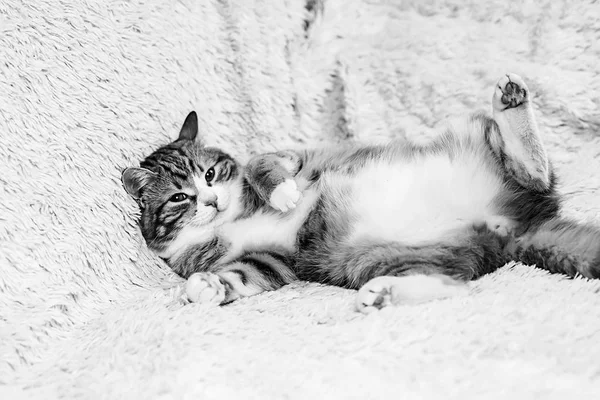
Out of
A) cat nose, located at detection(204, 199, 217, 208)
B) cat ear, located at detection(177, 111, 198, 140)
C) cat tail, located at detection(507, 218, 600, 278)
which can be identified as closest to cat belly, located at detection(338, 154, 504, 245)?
cat tail, located at detection(507, 218, 600, 278)

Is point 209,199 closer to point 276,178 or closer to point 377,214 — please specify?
point 276,178

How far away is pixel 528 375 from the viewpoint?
89 centimetres

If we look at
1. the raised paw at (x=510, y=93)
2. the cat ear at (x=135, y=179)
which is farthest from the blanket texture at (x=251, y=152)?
the raised paw at (x=510, y=93)

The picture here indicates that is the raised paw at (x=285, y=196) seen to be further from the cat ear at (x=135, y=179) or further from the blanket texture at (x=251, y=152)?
the cat ear at (x=135, y=179)

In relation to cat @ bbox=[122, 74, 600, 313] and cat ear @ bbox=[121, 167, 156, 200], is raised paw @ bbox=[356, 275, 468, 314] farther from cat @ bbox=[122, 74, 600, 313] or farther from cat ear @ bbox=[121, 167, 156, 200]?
cat ear @ bbox=[121, 167, 156, 200]

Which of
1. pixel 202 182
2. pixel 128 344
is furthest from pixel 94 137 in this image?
pixel 128 344

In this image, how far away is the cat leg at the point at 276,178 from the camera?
149cm

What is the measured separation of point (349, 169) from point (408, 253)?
0.30 meters

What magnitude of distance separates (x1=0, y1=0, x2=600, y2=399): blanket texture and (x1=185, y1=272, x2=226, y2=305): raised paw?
53 millimetres

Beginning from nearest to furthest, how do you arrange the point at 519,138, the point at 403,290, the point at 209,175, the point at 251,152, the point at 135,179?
1. the point at 403,290
2. the point at 519,138
3. the point at 135,179
4. the point at 209,175
5. the point at 251,152

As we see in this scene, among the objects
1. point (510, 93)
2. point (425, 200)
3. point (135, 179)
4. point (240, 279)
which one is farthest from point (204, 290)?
point (510, 93)

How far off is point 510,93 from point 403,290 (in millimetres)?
594

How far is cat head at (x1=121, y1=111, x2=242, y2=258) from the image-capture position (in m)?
1.59

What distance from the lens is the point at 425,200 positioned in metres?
1.47
